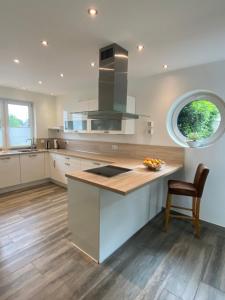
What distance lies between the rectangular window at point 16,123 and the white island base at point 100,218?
3.18m

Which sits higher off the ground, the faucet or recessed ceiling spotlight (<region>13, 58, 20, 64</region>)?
recessed ceiling spotlight (<region>13, 58, 20, 64</region>)

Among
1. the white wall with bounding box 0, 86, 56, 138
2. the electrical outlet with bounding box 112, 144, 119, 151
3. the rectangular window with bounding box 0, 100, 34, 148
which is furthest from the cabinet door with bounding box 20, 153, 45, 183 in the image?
the electrical outlet with bounding box 112, 144, 119, 151

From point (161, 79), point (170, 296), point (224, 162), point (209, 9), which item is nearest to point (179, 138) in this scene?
point (224, 162)

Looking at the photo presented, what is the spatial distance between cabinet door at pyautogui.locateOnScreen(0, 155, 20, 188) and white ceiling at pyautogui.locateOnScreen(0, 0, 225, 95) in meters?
1.99

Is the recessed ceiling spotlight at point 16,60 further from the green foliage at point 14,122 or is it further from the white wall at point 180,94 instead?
the green foliage at point 14,122

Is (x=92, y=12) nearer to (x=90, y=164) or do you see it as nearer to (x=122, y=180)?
(x=122, y=180)

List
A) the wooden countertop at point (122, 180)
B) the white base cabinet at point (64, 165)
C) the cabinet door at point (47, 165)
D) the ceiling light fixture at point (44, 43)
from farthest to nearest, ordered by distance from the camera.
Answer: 1. the cabinet door at point (47, 165)
2. the white base cabinet at point (64, 165)
3. the ceiling light fixture at point (44, 43)
4. the wooden countertop at point (122, 180)

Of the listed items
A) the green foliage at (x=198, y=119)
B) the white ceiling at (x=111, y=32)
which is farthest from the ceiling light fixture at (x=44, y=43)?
the green foliage at (x=198, y=119)

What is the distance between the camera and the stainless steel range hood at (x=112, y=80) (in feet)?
6.93

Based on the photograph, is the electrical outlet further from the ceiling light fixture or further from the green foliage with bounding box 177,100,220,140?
the ceiling light fixture

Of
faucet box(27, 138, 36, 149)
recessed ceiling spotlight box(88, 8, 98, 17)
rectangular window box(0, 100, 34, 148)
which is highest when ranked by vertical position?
recessed ceiling spotlight box(88, 8, 98, 17)

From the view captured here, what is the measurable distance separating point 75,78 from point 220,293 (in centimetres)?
380

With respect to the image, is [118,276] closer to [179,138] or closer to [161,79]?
[179,138]

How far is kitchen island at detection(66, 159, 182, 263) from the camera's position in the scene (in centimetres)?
183
